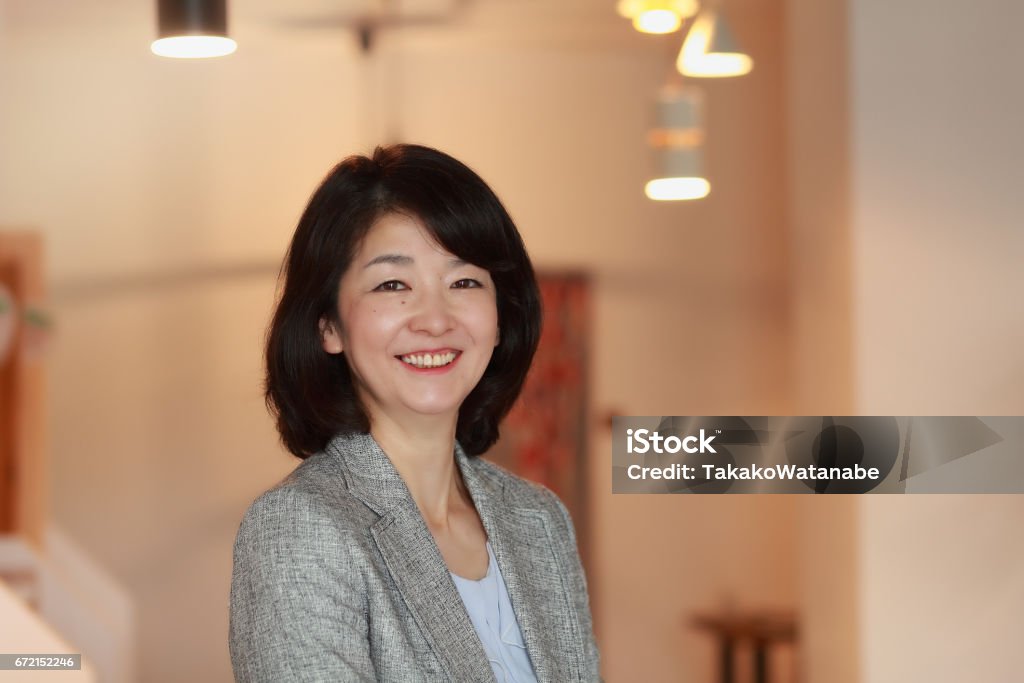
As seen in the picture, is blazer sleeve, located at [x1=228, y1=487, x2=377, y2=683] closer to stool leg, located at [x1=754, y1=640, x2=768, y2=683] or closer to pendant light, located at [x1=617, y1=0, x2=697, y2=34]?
pendant light, located at [x1=617, y1=0, x2=697, y2=34]

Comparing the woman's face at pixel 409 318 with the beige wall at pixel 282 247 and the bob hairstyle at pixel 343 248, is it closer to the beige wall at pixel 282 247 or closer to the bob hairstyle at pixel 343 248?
the bob hairstyle at pixel 343 248

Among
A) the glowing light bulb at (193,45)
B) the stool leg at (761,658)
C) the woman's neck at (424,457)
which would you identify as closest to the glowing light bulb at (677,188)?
the stool leg at (761,658)

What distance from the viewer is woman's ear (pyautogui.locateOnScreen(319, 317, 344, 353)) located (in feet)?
4.30

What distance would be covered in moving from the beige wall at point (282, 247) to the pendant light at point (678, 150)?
0.20 m

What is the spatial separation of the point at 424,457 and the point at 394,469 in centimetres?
6

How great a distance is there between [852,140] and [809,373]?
26.0 inches

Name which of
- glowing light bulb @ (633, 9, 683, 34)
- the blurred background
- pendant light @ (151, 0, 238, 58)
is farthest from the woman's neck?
the blurred background

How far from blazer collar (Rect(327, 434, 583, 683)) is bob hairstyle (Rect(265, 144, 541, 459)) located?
1.9 inches

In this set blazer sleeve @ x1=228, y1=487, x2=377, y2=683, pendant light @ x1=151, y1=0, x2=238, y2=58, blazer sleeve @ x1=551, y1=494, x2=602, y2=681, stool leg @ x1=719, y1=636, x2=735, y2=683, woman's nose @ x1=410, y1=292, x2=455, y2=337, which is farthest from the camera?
stool leg @ x1=719, y1=636, x2=735, y2=683

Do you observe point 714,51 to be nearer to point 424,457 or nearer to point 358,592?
point 424,457

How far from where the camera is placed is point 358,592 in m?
1.15

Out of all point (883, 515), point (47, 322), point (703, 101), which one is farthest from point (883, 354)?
point (47, 322)

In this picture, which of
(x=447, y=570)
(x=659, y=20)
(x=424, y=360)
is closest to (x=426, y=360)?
(x=424, y=360)

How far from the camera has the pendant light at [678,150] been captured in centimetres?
311
